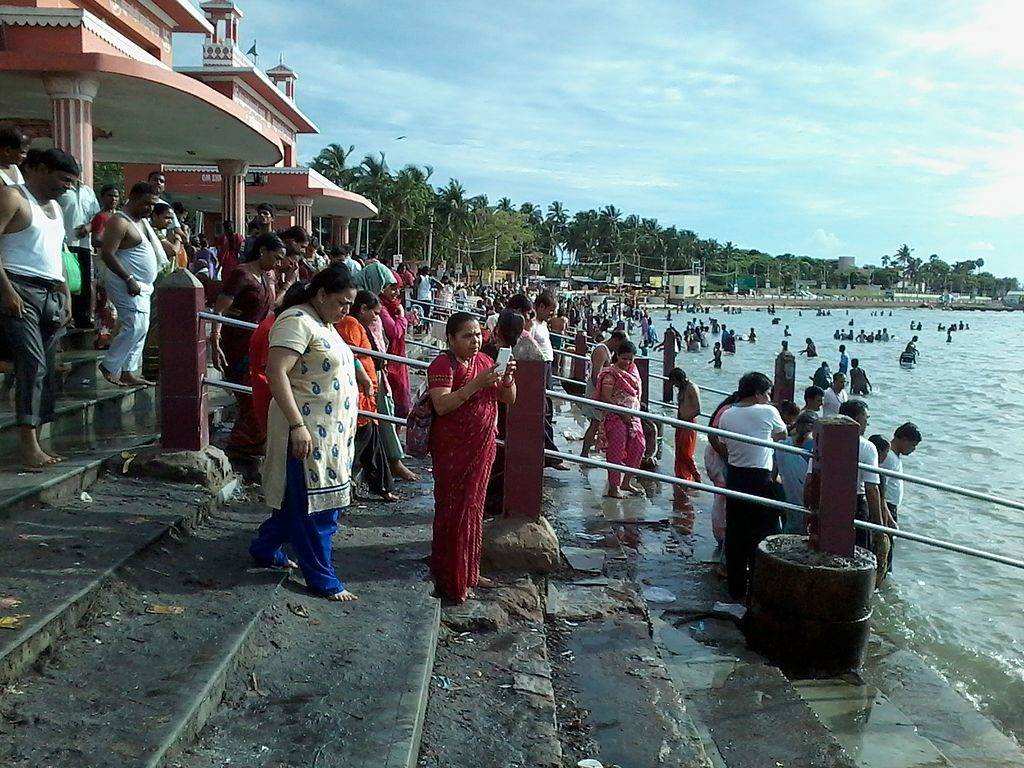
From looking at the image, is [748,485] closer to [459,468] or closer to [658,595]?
[658,595]

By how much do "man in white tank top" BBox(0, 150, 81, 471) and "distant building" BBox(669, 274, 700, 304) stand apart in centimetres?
10319

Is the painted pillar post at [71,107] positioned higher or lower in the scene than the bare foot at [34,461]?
higher

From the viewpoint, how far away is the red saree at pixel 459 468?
13.4 ft

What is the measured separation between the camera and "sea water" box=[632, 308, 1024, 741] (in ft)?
22.3

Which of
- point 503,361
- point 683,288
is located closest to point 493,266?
point 683,288

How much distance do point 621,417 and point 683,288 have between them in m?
105

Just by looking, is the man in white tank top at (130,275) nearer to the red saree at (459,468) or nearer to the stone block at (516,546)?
the red saree at (459,468)

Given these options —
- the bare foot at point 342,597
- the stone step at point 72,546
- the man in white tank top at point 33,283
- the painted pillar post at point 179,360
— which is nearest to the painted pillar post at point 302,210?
the painted pillar post at point 179,360

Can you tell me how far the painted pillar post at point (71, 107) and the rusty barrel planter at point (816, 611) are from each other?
291 inches

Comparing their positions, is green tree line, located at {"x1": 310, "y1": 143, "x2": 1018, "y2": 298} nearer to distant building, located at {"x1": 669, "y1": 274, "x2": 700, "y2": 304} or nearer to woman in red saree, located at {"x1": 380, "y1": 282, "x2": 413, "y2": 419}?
distant building, located at {"x1": 669, "y1": 274, "x2": 700, "y2": 304}

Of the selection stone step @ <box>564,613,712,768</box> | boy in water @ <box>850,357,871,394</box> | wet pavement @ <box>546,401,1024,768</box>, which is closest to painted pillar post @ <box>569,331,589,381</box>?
wet pavement @ <box>546,401,1024,768</box>

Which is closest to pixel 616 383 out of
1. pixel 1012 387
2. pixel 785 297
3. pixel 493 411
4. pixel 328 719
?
pixel 493 411

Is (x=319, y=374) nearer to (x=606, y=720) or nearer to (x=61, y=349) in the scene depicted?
(x=606, y=720)

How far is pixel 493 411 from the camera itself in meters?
4.17
